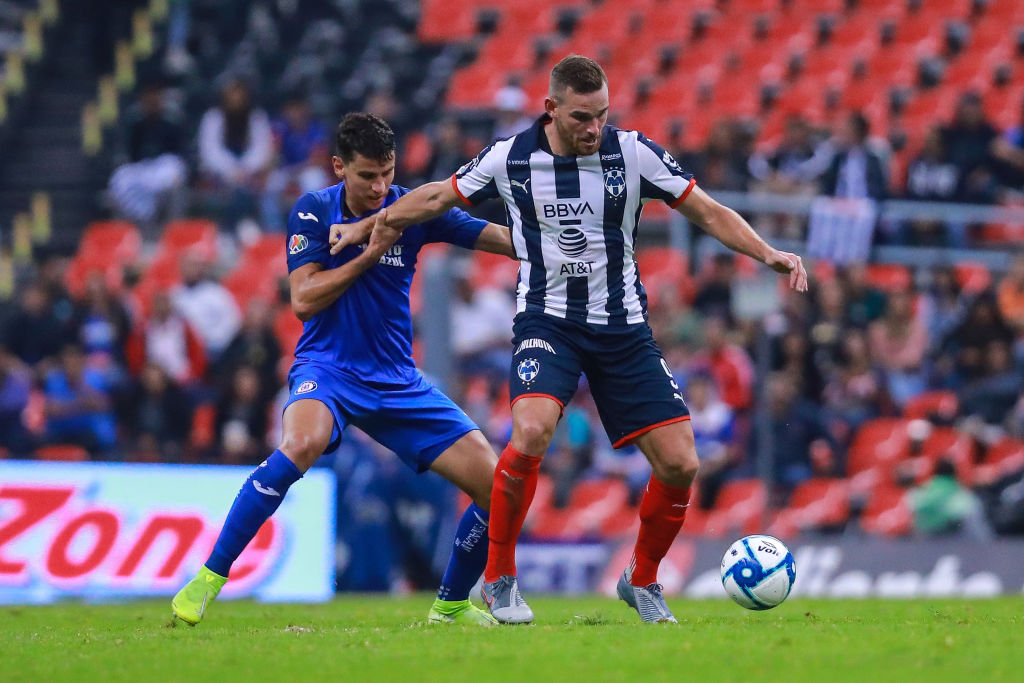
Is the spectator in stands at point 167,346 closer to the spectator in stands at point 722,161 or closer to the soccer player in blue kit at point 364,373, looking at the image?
the spectator in stands at point 722,161

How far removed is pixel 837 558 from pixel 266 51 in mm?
13297

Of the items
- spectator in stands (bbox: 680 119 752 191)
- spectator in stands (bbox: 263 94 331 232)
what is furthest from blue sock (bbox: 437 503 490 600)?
spectator in stands (bbox: 263 94 331 232)

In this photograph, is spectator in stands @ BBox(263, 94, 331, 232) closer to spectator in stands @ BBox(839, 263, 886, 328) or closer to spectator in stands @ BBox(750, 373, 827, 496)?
spectator in stands @ BBox(750, 373, 827, 496)

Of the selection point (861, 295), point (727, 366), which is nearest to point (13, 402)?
point (727, 366)

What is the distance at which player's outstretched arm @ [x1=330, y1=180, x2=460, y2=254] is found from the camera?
7.50m

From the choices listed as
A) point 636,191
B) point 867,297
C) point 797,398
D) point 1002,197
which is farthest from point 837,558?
point 636,191

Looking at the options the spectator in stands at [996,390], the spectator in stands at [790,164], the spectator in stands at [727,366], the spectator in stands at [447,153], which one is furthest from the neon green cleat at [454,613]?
the spectator in stands at [790,164]

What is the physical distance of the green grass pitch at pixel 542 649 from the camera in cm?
564

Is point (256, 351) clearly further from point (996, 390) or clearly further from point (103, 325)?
point (996, 390)

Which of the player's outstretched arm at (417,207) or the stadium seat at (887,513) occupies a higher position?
the player's outstretched arm at (417,207)

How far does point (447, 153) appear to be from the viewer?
16969 millimetres

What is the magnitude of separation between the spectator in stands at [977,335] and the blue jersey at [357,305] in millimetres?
9068

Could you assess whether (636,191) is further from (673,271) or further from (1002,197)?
(1002,197)

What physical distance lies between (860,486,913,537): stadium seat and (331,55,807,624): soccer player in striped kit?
306 inches
